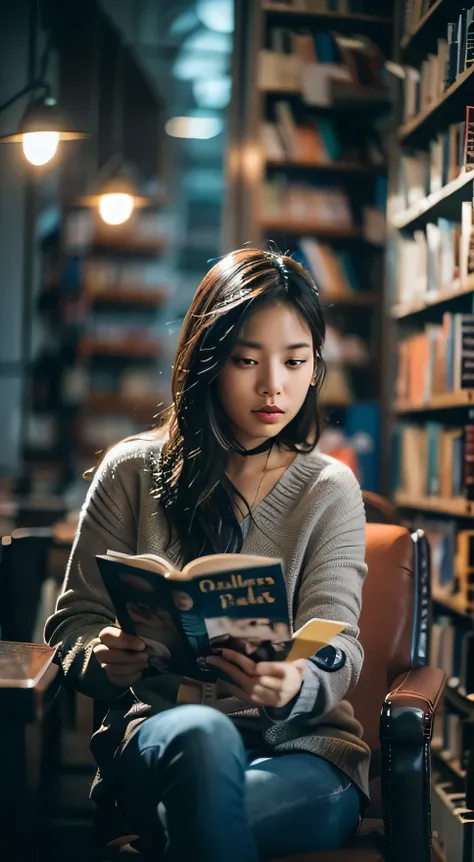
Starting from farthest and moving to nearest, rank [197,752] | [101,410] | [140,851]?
1. [101,410]
2. [140,851]
3. [197,752]

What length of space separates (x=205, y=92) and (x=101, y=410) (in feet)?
7.84

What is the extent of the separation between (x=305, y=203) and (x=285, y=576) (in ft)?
10.6

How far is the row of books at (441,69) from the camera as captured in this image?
73.0 inches

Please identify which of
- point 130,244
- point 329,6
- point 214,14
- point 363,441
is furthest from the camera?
point 130,244

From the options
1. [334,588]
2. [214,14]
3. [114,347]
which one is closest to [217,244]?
[114,347]

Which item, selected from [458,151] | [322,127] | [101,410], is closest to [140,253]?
[101,410]

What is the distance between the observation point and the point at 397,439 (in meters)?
3.55

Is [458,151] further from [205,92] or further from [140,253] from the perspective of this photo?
[205,92]

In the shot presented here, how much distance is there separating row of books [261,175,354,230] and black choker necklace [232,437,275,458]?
9.57 ft

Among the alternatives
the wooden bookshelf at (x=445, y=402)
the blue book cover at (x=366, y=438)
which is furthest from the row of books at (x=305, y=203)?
the wooden bookshelf at (x=445, y=402)

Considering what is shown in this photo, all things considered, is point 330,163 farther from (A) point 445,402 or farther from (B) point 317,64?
(A) point 445,402

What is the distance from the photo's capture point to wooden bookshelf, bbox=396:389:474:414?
Result: 2.25m

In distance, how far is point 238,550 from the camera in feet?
4.98

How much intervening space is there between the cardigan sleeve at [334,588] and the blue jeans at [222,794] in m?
0.09
